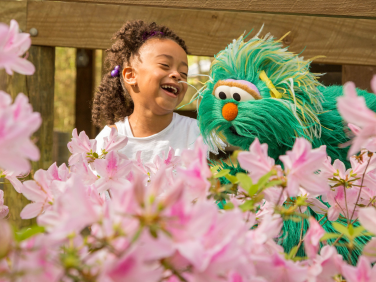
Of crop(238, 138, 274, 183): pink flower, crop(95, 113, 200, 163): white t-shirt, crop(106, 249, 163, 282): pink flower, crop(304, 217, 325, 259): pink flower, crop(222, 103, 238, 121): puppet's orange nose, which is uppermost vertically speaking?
crop(222, 103, 238, 121): puppet's orange nose

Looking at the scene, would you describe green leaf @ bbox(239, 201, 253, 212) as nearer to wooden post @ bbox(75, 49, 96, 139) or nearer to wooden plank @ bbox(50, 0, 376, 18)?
wooden plank @ bbox(50, 0, 376, 18)

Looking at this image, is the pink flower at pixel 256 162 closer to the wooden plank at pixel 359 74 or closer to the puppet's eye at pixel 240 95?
the puppet's eye at pixel 240 95

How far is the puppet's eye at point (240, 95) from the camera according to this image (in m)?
0.92

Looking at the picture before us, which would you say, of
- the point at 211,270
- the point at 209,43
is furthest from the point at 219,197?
the point at 209,43

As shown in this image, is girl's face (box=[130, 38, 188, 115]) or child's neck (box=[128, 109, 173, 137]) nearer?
girl's face (box=[130, 38, 188, 115])

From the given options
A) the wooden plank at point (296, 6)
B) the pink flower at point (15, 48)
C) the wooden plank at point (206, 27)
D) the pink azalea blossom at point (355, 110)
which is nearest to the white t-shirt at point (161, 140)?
the wooden plank at point (206, 27)

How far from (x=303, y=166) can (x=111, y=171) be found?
363 millimetres

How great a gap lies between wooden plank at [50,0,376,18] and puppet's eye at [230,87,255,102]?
63 centimetres

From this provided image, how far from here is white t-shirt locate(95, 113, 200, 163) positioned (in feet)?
5.27

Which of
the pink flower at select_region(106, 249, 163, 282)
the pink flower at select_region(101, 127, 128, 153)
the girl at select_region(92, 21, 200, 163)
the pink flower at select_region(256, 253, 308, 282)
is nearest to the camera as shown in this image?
the pink flower at select_region(106, 249, 163, 282)

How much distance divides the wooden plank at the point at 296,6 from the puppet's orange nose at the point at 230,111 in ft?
2.17

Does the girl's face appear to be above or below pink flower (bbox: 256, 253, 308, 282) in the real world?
above

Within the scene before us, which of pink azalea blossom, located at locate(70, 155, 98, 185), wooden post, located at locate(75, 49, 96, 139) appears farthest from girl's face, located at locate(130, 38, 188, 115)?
wooden post, located at locate(75, 49, 96, 139)

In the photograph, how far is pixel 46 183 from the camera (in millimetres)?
A: 576
